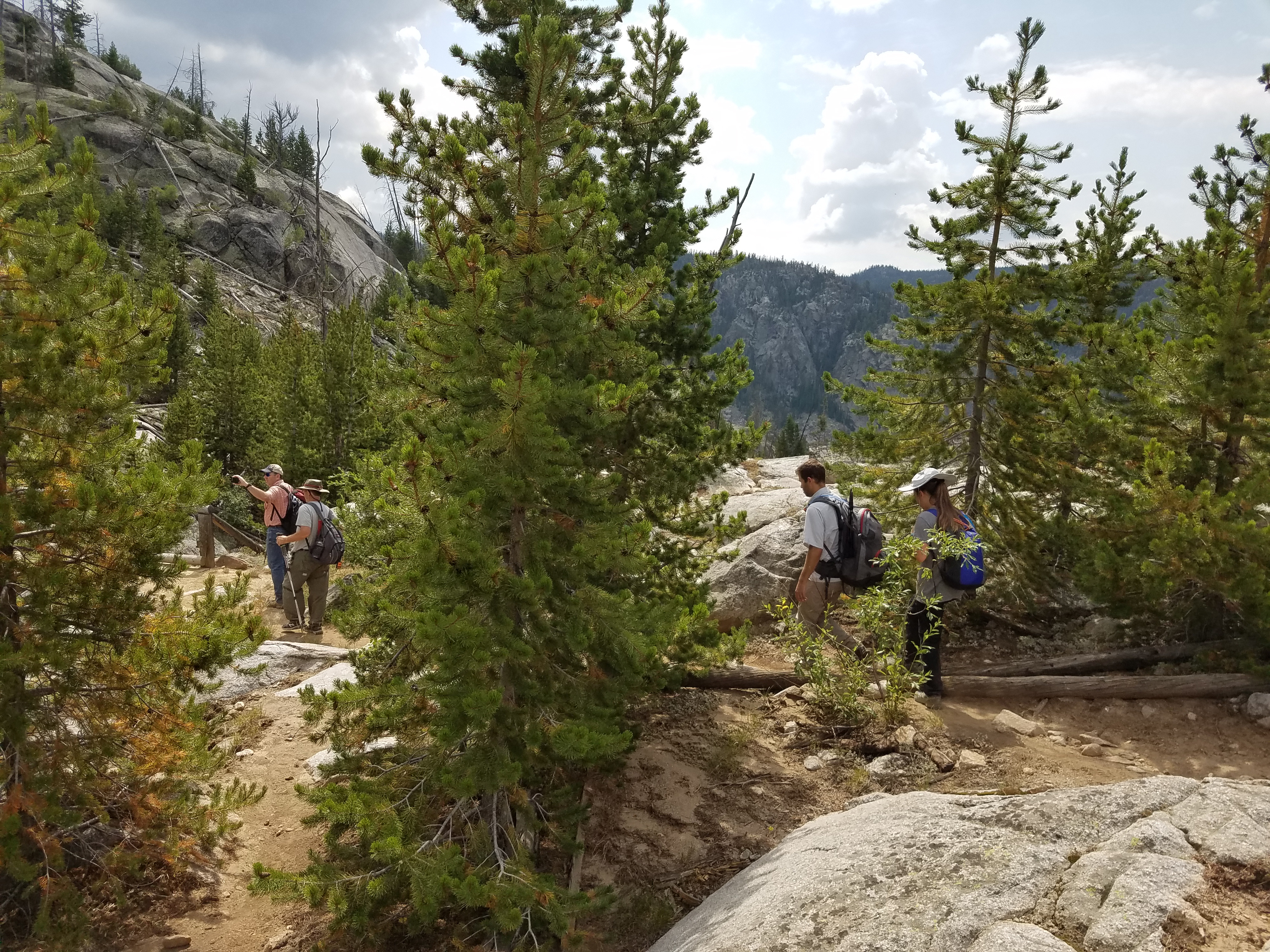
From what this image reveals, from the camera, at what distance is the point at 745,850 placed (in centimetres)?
514

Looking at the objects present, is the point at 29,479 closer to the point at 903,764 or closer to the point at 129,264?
the point at 903,764

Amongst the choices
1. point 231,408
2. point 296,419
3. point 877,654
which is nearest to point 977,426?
point 877,654

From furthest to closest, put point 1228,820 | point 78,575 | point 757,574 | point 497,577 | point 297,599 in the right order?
point 757,574 < point 297,599 < point 78,575 < point 497,577 < point 1228,820

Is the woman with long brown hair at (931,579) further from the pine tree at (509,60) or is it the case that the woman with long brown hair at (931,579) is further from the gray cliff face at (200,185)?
the gray cliff face at (200,185)

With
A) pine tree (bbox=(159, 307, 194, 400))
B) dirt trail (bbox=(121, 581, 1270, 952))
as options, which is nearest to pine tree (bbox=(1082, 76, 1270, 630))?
dirt trail (bbox=(121, 581, 1270, 952))

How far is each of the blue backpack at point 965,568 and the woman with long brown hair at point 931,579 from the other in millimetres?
39

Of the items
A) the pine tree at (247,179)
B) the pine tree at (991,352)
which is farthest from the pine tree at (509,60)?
the pine tree at (247,179)

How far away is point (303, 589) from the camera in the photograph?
11.3 metres

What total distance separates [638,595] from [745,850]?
248cm

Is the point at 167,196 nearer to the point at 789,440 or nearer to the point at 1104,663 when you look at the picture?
the point at 789,440

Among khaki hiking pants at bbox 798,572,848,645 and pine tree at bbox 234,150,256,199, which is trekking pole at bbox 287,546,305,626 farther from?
pine tree at bbox 234,150,256,199

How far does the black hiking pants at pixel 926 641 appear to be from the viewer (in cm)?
668

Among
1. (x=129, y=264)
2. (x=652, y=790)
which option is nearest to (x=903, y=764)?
(x=652, y=790)

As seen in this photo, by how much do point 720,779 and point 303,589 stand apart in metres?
8.01
